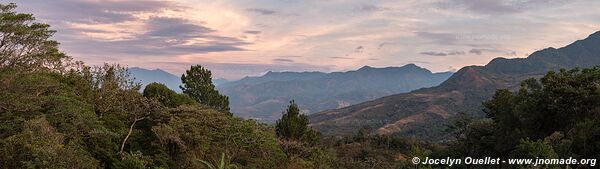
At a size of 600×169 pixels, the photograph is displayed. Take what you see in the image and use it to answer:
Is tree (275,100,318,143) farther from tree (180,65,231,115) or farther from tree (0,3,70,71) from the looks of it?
tree (0,3,70,71)

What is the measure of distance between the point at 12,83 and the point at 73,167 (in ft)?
29.0

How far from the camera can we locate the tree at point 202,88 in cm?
5075

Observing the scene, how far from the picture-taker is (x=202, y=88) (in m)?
50.7

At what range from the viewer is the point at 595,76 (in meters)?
29.8

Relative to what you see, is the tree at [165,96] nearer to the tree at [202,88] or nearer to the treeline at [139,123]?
the treeline at [139,123]

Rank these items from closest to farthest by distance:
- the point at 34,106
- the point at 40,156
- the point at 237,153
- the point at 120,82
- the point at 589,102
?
A: the point at 40,156
the point at 34,106
the point at 589,102
the point at 237,153
the point at 120,82

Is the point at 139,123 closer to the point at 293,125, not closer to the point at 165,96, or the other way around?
the point at 165,96

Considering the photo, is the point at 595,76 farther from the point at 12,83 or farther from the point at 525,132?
the point at 12,83

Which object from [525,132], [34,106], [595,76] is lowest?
[525,132]

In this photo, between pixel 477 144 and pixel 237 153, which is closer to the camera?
pixel 237 153

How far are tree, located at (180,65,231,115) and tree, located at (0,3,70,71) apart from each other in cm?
2280

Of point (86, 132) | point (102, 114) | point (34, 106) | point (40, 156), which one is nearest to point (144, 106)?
point (102, 114)

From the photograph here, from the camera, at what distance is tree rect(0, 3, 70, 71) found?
81.5 feet

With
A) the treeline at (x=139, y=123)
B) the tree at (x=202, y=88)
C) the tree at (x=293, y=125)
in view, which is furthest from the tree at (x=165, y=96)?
the tree at (x=293, y=125)
